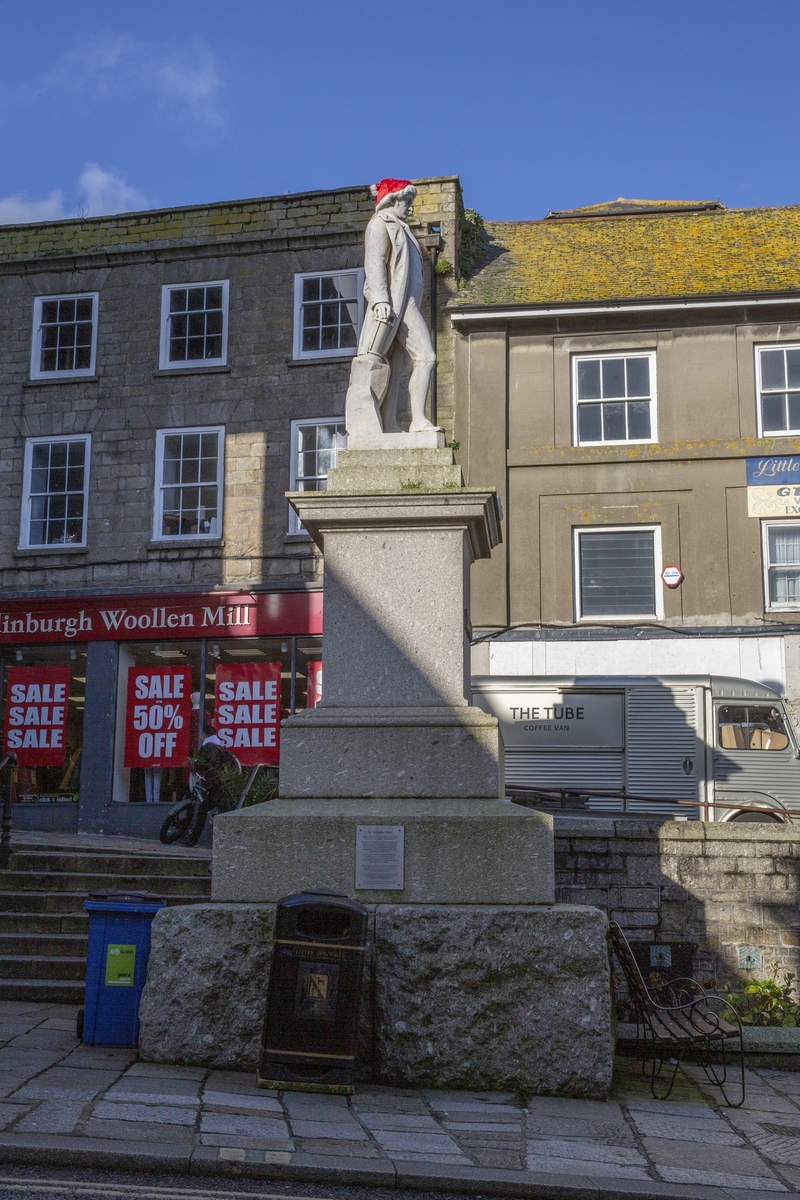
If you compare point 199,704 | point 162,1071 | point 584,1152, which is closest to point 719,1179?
point 584,1152

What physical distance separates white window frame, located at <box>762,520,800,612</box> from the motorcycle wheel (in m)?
9.29

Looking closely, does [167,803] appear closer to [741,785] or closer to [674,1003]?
[741,785]

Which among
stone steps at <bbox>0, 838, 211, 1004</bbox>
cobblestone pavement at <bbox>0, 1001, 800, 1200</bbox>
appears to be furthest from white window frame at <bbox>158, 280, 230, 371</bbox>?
cobblestone pavement at <bbox>0, 1001, 800, 1200</bbox>

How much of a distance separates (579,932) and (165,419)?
15513 mm

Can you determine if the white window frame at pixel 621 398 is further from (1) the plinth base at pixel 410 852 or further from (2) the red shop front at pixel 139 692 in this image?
(1) the plinth base at pixel 410 852

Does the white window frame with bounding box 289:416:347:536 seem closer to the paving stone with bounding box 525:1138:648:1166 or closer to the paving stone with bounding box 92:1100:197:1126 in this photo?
the paving stone with bounding box 92:1100:197:1126

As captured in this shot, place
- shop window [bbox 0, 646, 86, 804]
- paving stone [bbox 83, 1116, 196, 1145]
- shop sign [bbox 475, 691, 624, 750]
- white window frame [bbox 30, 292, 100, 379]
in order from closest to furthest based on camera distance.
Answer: paving stone [bbox 83, 1116, 196, 1145]
shop sign [bbox 475, 691, 624, 750]
shop window [bbox 0, 646, 86, 804]
white window frame [bbox 30, 292, 100, 379]

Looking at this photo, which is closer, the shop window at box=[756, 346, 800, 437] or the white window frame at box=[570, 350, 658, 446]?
Answer: the shop window at box=[756, 346, 800, 437]

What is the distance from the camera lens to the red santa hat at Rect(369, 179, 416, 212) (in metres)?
8.66

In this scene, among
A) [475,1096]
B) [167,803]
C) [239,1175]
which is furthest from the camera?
[167,803]

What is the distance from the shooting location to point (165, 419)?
67.4ft

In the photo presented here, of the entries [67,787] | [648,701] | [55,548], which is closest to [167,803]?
[67,787]

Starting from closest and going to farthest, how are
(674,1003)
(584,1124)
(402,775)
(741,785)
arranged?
(584,1124)
(402,775)
(674,1003)
(741,785)

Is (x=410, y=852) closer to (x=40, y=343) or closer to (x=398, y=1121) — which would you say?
(x=398, y=1121)
